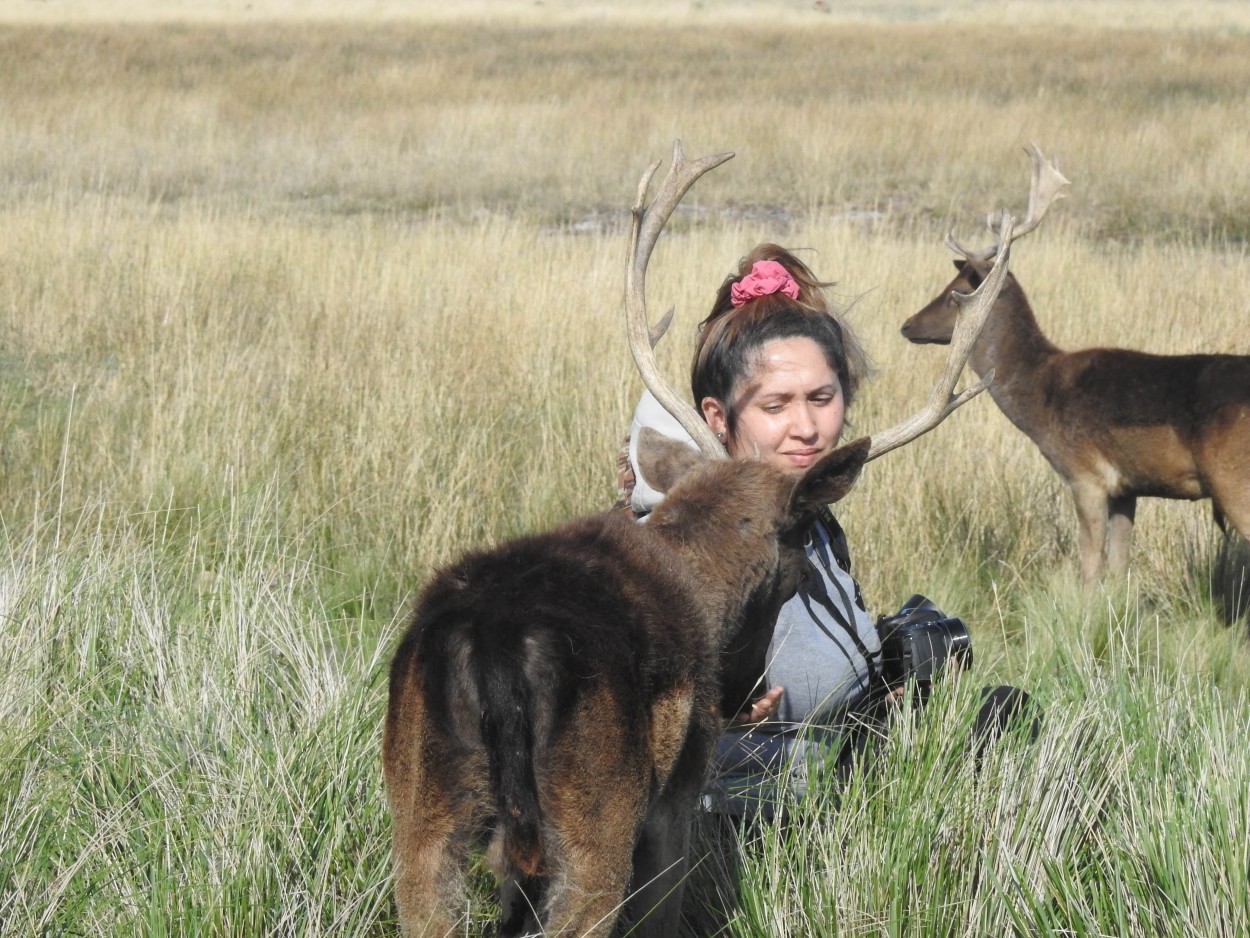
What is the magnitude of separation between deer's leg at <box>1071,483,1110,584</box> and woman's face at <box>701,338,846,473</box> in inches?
104

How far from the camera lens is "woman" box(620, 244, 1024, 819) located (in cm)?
312

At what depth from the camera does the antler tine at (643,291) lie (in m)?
3.26

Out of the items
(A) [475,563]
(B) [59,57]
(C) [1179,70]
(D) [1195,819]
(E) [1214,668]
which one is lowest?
(E) [1214,668]

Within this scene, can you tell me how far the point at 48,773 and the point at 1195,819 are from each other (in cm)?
229

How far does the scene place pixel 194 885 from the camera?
8.21ft

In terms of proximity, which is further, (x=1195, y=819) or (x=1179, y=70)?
(x=1179, y=70)

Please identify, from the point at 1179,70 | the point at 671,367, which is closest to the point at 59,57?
the point at 1179,70

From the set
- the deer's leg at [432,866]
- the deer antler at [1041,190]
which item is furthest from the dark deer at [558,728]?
the deer antler at [1041,190]

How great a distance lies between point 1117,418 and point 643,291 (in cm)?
322

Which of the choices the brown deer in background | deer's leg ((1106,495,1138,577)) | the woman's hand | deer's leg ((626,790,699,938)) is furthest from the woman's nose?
deer's leg ((1106,495,1138,577))

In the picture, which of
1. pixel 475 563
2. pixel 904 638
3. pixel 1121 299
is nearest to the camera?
pixel 475 563

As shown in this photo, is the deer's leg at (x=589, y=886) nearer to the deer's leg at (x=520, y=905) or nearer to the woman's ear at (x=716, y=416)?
the deer's leg at (x=520, y=905)

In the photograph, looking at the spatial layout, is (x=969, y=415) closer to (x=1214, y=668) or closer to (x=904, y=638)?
(x=1214, y=668)

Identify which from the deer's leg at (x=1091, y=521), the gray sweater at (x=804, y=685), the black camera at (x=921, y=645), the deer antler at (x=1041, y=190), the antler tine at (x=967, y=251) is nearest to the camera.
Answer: the gray sweater at (x=804, y=685)
